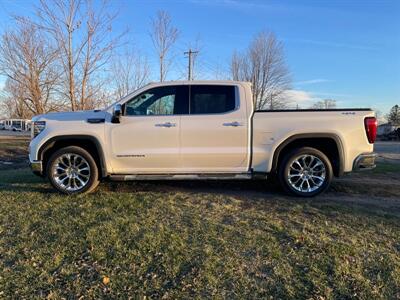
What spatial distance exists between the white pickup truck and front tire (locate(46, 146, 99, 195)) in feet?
0.05

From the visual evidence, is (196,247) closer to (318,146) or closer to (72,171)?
(72,171)

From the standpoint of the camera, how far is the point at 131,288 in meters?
2.94

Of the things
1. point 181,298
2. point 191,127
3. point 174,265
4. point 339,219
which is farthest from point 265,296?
point 191,127

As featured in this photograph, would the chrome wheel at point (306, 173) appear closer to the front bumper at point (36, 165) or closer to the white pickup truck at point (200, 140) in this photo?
the white pickup truck at point (200, 140)

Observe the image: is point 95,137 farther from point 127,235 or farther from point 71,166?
point 127,235

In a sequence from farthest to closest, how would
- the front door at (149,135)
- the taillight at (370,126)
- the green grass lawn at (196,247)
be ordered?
the front door at (149,135) → the taillight at (370,126) → the green grass lawn at (196,247)

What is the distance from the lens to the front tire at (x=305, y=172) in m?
5.86

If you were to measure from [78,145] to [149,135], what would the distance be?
130 cm

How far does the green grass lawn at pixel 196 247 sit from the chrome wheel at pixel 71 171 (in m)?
0.28

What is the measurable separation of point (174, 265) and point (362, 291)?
163cm

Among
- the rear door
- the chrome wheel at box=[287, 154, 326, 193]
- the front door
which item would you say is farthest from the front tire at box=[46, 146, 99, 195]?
the chrome wheel at box=[287, 154, 326, 193]

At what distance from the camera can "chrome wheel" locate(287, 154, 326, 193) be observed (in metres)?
5.90

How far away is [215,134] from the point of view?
5797mm

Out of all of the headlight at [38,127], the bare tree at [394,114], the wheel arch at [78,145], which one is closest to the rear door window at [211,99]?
the wheel arch at [78,145]
